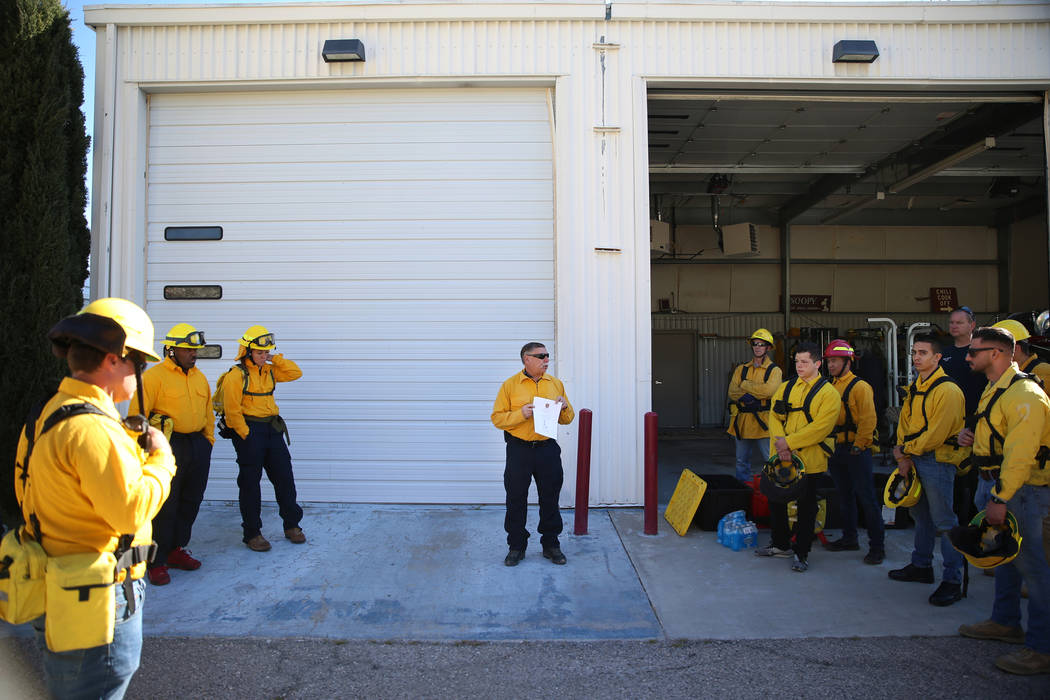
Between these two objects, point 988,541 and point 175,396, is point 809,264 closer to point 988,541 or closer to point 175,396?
point 988,541

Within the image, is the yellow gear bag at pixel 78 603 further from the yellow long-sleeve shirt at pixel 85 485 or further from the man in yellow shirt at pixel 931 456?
the man in yellow shirt at pixel 931 456

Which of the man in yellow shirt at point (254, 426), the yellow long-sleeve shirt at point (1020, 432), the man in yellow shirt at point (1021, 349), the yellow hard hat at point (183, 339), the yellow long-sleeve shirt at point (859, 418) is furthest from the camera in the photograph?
the man in yellow shirt at point (254, 426)

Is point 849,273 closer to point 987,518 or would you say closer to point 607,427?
point 607,427

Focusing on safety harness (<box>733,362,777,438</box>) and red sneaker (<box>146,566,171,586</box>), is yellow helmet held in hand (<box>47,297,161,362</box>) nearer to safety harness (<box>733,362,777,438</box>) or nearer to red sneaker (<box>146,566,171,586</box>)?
red sneaker (<box>146,566,171,586</box>)

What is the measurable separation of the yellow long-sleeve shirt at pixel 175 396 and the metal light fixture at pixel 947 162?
1034 centimetres

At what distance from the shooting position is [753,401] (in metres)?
7.62

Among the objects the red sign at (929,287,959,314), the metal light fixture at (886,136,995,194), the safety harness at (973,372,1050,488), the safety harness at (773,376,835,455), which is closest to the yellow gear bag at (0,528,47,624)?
the safety harness at (973,372,1050,488)

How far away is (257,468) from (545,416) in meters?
2.56

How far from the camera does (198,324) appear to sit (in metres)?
7.29

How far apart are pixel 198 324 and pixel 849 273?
14.5 m

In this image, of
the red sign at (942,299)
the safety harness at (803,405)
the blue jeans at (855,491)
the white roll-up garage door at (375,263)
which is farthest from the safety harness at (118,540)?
the red sign at (942,299)

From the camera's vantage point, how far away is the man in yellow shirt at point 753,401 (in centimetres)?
761

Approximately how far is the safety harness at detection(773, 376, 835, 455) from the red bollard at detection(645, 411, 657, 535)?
3.67ft

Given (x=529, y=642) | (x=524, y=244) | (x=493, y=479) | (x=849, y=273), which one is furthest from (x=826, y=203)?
(x=529, y=642)
